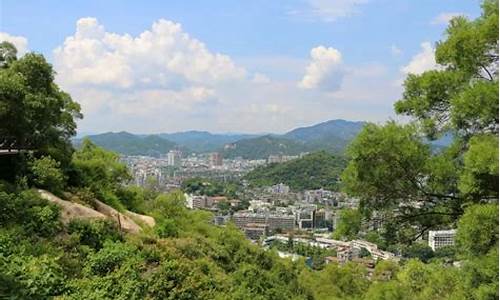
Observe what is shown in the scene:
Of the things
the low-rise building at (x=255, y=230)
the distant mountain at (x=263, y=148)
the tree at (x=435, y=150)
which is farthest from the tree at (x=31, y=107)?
the distant mountain at (x=263, y=148)

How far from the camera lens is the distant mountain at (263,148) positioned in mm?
159375

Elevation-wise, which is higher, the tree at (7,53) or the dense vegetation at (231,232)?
the tree at (7,53)

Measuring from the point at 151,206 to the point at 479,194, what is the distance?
1360 centimetres

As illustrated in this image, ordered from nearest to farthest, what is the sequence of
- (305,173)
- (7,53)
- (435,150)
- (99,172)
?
(435,150) < (7,53) < (99,172) < (305,173)

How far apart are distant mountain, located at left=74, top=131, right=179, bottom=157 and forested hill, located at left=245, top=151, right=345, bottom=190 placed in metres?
68.9

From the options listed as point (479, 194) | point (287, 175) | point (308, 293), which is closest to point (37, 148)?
point (308, 293)

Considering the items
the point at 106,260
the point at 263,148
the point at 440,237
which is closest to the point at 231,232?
the point at 106,260

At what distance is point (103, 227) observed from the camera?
8.37 meters

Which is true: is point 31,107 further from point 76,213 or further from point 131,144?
point 131,144

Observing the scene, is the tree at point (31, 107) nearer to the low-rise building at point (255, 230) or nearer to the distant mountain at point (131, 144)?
the low-rise building at point (255, 230)

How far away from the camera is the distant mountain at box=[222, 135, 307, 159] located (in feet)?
523

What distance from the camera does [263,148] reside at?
172m

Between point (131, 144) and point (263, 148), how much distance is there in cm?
4271

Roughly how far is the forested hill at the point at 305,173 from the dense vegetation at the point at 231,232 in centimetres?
6801
